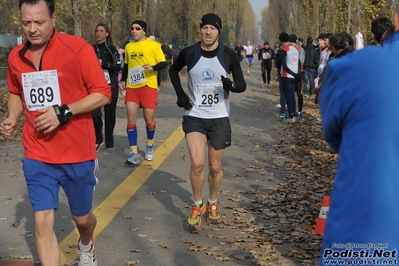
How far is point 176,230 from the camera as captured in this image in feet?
21.4

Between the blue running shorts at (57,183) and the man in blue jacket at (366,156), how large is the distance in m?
2.51

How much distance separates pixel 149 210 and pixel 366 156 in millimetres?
4982

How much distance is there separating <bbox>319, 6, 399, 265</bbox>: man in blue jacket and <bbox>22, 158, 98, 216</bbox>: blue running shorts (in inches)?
99.0

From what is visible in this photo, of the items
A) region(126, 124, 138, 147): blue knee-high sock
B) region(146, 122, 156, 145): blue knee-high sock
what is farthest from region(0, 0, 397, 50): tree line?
region(126, 124, 138, 147): blue knee-high sock

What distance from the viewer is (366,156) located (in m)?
2.44

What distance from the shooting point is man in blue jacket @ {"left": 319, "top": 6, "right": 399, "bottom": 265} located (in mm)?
2396

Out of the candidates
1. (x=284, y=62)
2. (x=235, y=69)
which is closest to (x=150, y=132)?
(x=235, y=69)

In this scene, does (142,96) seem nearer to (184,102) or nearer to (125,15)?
(184,102)

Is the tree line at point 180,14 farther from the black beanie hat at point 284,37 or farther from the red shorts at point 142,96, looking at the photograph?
the red shorts at point 142,96

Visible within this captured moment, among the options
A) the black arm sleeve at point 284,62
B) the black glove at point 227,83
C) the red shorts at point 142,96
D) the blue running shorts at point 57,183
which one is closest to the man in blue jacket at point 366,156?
the blue running shorts at point 57,183

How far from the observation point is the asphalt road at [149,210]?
5.74m

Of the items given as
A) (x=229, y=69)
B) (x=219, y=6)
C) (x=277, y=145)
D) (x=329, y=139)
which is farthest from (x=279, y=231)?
(x=219, y=6)

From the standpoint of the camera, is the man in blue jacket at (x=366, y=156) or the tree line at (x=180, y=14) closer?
the man in blue jacket at (x=366, y=156)

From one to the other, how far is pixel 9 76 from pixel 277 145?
788 centimetres
